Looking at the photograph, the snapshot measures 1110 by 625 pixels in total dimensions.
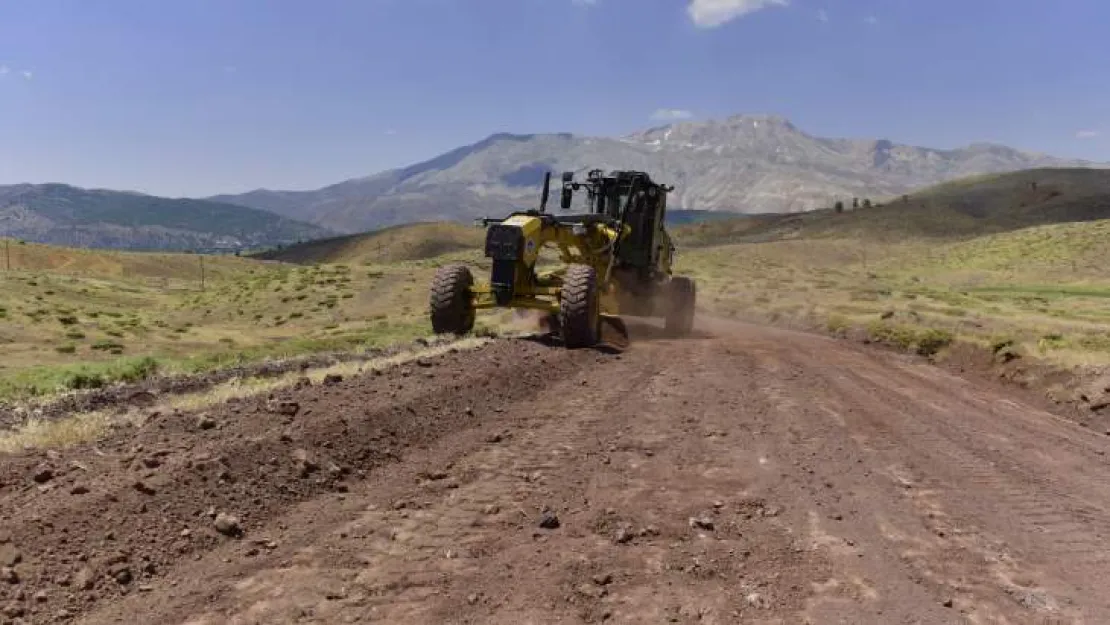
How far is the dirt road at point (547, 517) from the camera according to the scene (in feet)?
16.3

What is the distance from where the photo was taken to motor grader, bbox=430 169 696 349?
52.1 ft

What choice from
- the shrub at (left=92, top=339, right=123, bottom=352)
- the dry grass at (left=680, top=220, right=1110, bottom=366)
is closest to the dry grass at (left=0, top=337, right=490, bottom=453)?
the dry grass at (left=680, top=220, right=1110, bottom=366)

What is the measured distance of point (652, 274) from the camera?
813 inches

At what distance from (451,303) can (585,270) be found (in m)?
3.09

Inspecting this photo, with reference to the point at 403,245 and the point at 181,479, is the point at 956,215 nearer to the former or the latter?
the point at 403,245

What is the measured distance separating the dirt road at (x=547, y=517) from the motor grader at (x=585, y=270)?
5.48 m

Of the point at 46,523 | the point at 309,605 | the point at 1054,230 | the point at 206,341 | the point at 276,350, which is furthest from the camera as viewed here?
the point at 1054,230

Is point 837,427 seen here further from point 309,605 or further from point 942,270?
point 942,270

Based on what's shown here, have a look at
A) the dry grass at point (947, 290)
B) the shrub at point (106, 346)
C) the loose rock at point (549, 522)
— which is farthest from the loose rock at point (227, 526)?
the shrub at point (106, 346)

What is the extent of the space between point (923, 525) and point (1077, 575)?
109 cm

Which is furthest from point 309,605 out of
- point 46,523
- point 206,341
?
point 206,341

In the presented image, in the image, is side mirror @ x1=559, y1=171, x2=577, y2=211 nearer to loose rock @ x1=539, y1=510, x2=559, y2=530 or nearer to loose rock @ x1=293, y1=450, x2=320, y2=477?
loose rock @ x1=293, y1=450, x2=320, y2=477

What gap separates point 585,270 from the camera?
15719 mm

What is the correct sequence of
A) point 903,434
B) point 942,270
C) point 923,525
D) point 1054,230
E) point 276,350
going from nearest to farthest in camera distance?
point 923,525 → point 903,434 → point 276,350 → point 942,270 → point 1054,230
